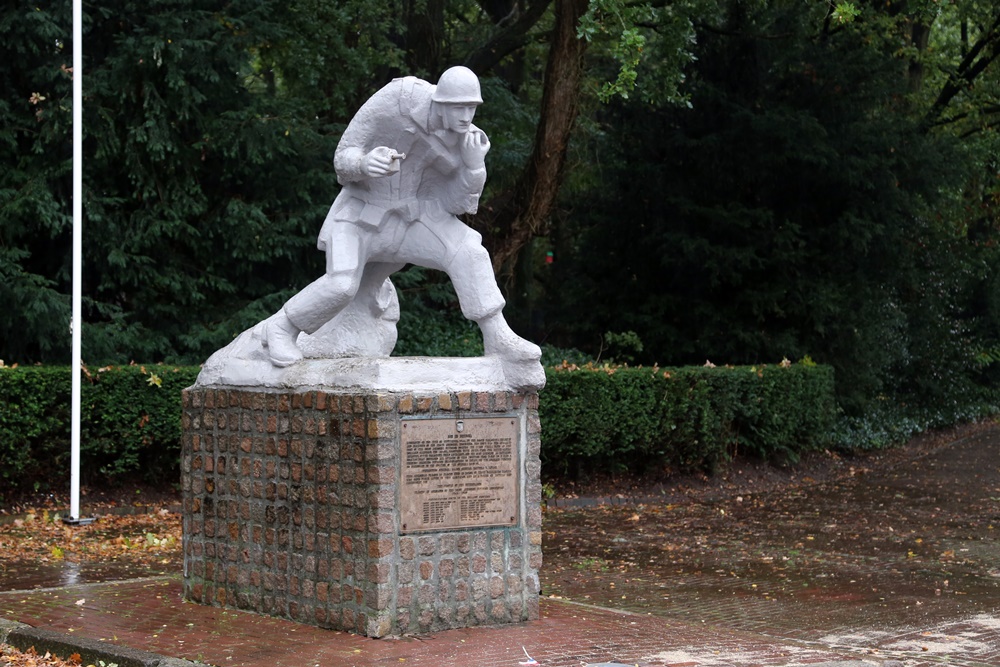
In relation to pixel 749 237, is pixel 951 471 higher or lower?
lower

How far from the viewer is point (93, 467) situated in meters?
13.8

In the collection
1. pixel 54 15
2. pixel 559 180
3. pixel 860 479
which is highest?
pixel 54 15

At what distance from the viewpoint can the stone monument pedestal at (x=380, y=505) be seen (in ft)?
22.7

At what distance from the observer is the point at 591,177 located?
2292cm

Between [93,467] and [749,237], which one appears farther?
[749,237]

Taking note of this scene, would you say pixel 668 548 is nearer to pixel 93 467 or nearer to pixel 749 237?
pixel 93 467

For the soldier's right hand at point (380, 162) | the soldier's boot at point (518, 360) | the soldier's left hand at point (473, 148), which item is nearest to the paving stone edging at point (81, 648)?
the soldier's boot at point (518, 360)

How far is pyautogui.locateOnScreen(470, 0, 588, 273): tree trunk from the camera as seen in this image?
1673cm

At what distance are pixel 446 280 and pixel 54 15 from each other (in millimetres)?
6262

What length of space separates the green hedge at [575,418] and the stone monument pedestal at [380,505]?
5.85m

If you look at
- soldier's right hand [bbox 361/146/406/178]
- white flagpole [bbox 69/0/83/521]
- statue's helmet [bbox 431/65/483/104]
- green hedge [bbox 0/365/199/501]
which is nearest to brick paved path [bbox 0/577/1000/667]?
soldier's right hand [bbox 361/146/406/178]

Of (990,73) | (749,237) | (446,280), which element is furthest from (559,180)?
(990,73)

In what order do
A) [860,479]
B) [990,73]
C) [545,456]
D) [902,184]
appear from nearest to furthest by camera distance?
[545,456] < [860,479] < [902,184] < [990,73]

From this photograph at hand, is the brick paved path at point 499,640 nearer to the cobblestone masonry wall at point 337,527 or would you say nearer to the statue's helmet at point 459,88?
the cobblestone masonry wall at point 337,527
